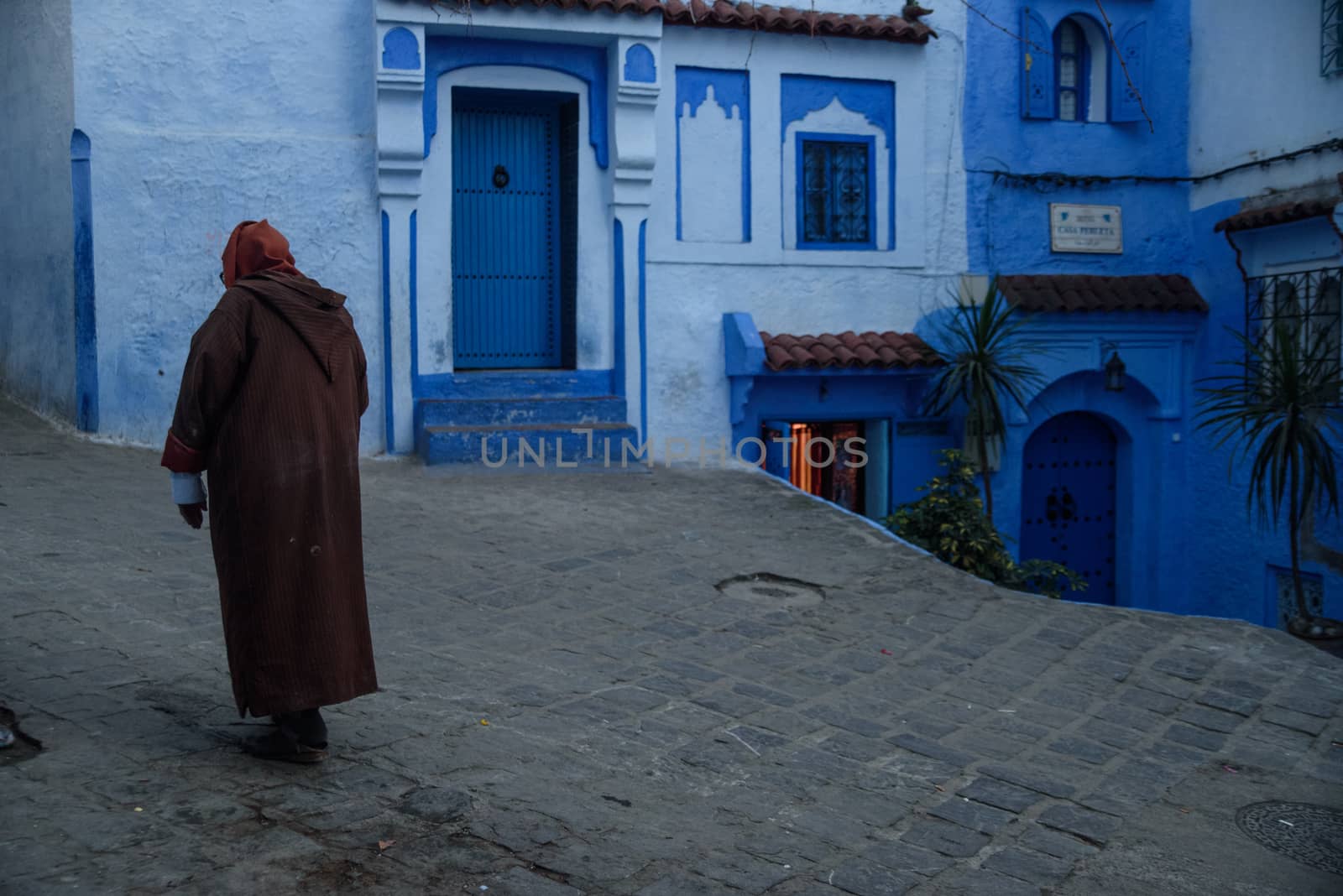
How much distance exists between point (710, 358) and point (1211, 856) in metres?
7.44

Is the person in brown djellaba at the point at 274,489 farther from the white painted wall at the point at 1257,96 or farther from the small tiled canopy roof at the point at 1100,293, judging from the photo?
the white painted wall at the point at 1257,96

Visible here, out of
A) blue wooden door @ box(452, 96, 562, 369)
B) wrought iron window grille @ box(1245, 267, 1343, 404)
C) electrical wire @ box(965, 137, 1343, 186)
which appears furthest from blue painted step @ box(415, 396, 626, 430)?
wrought iron window grille @ box(1245, 267, 1343, 404)

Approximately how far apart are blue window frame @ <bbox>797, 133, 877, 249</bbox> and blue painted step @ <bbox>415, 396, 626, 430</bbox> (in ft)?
8.28

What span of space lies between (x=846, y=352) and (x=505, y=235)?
325 cm

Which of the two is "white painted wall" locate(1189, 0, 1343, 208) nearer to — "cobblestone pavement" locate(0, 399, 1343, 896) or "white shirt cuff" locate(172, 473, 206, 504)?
"cobblestone pavement" locate(0, 399, 1343, 896)

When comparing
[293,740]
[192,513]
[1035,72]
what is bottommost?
[293,740]

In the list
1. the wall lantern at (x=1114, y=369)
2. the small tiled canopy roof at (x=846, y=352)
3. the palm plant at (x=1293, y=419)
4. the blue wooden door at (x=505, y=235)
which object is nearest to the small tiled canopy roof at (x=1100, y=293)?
the wall lantern at (x=1114, y=369)

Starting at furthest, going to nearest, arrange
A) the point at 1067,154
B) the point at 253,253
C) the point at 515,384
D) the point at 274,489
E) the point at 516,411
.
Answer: the point at 1067,154, the point at 515,384, the point at 516,411, the point at 253,253, the point at 274,489

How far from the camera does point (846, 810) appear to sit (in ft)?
13.5

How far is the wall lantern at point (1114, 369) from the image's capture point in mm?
11836

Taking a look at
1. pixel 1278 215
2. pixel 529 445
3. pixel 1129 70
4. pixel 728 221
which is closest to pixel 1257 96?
pixel 1129 70

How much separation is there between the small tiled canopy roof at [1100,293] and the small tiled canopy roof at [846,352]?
1.15 m

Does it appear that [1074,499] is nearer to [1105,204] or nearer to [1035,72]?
[1105,204]

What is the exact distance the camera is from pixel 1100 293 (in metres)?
11.8
